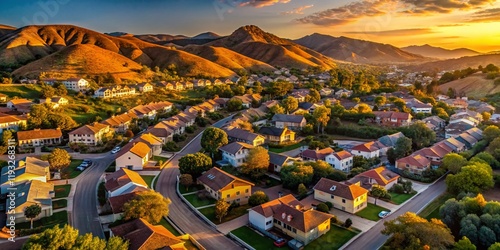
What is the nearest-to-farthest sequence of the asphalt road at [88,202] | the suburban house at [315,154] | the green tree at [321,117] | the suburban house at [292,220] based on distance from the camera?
the suburban house at [292,220] < the asphalt road at [88,202] < the suburban house at [315,154] < the green tree at [321,117]

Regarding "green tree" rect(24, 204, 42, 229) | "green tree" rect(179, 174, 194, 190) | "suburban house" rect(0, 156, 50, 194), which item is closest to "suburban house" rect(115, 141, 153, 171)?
"suburban house" rect(0, 156, 50, 194)

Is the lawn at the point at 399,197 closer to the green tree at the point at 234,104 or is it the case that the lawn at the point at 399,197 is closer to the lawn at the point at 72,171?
the lawn at the point at 72,171

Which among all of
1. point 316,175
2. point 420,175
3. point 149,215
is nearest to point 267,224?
point 149,215

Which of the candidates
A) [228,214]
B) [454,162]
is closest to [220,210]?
[228,214]

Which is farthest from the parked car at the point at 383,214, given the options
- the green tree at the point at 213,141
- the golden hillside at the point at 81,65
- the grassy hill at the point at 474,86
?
the golden hillside at the point at 81,65

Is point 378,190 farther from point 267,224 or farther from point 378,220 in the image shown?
point 267,224

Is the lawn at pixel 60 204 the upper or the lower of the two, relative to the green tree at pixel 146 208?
lower
